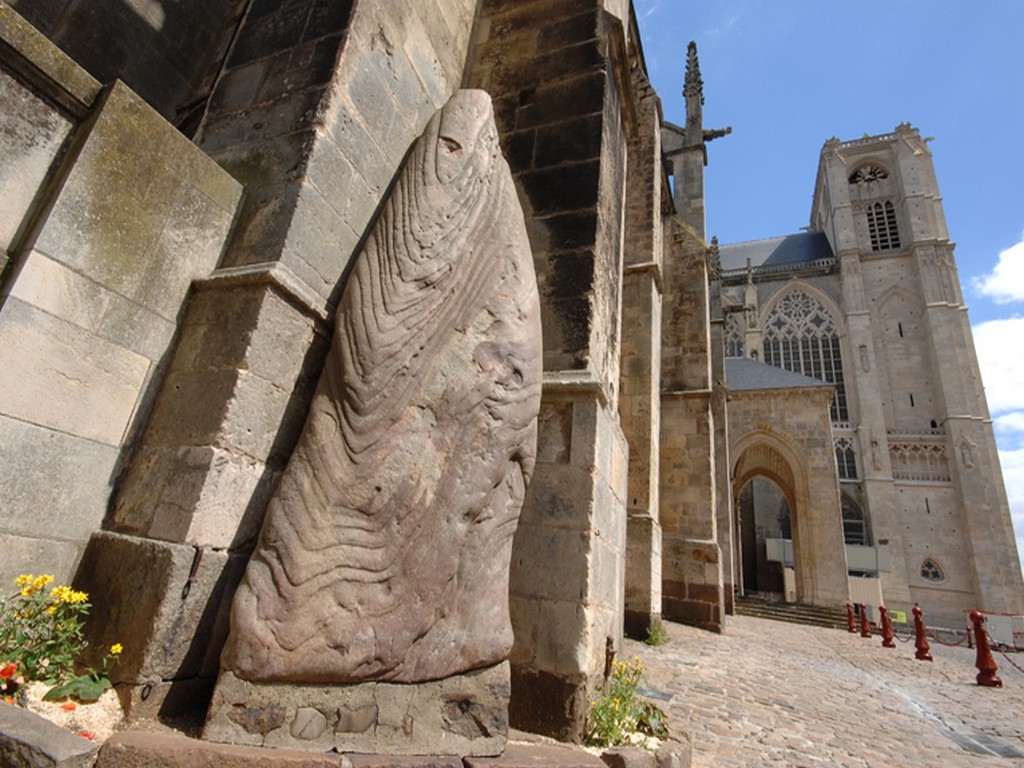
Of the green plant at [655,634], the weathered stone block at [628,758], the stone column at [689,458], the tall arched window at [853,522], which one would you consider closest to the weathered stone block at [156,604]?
the weathered stone block at [628,758]

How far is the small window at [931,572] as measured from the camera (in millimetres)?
22609

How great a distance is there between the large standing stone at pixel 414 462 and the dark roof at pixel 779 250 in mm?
36124

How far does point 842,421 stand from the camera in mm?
26625

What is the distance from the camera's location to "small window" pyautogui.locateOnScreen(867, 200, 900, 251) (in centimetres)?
3097

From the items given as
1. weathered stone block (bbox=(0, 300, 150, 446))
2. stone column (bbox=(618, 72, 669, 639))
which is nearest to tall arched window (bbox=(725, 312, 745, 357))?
stone column (bbox=(618, 72, 669, 639))

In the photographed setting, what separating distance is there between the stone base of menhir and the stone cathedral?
0.01 metres

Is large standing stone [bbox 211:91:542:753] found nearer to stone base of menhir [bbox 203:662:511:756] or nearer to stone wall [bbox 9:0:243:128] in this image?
stone base of menhir [bbox 203:662:511:756]

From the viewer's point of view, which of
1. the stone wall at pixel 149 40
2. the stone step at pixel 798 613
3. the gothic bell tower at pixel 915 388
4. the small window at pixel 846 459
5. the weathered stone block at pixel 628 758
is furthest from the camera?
the small window at pixel 846 459

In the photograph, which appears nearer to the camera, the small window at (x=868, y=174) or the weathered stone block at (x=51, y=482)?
the weathered stone block at (x=51, y=482)

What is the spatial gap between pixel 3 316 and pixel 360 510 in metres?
1.21

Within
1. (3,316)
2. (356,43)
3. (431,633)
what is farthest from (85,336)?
(356,43)

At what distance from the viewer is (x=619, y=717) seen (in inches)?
93.5

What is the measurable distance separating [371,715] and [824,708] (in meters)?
4.19

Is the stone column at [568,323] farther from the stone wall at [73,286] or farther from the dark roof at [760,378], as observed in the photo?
the dark roof at [760,378]
